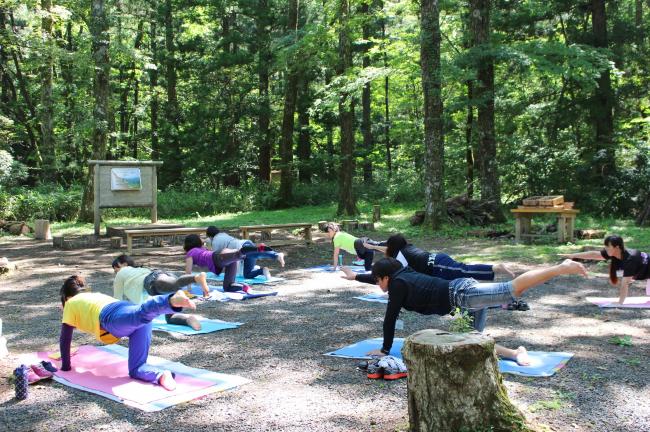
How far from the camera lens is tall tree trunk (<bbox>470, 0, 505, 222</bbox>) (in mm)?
17984

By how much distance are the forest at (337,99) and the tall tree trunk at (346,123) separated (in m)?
0.07

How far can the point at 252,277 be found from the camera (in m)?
10.7

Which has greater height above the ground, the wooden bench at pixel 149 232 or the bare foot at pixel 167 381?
the wooden bench at pixel 149 232

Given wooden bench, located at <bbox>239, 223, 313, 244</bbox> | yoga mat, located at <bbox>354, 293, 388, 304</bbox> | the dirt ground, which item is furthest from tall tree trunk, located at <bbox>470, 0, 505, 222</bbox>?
yoga mat, located at <bbox>354, 293, 388, 304</bbox>

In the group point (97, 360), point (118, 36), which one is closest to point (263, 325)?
point (97, 360)

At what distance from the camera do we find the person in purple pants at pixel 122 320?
460cm

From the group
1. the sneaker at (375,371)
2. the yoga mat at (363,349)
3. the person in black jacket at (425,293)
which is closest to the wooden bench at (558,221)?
the yoga mat at (363,349)

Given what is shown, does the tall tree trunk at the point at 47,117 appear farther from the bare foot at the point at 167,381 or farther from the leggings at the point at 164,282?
the bare foot at the point at 167,381

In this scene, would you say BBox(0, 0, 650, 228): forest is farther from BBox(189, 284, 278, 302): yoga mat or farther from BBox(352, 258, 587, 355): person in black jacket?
BBox(352, 258, 587, 355): person in black jacket

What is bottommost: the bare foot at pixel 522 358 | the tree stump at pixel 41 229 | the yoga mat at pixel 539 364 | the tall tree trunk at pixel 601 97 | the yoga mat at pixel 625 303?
the yoga mat at pixel 539 364

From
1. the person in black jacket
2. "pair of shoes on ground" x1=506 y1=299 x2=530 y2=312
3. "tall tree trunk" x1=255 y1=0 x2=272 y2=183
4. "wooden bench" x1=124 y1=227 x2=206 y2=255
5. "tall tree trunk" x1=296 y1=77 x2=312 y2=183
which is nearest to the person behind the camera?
the person in black jacket

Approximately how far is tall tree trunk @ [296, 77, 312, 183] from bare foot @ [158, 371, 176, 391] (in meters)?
23.9

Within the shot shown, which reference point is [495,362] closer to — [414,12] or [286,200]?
[414,12]

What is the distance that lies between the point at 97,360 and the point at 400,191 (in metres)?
23.5
